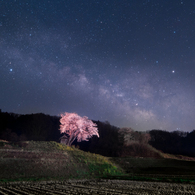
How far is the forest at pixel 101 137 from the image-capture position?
117 feet

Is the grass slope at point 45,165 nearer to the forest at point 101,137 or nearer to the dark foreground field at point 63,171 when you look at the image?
the dark foreground field at point 63,171

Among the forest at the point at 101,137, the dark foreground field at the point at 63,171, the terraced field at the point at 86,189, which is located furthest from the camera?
the forest at the point at 101,137

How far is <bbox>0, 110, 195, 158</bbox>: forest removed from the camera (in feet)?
117

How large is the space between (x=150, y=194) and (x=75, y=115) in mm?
22776

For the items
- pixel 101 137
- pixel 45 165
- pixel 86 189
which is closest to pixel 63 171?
pixel 45 165

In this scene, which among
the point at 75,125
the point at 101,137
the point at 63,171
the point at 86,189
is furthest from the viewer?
the point at 101,137

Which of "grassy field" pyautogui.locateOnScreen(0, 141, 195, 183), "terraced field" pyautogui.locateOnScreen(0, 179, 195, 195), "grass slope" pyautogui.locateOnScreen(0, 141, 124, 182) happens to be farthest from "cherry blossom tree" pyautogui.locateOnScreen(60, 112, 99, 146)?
"terraced field" pyautogui.locateOnScreen(0, 179, 195, 195)


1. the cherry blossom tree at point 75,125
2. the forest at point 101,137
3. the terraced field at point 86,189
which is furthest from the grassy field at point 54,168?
the forest at point 101,137

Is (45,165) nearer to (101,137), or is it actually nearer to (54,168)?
(54,168)

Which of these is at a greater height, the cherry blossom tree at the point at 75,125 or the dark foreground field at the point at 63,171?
the cherry blossom tree at the point at 75,125

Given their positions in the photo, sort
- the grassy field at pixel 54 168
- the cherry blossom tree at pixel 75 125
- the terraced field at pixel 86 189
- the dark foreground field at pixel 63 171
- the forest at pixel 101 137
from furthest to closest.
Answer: the forest at pixel 101 137, the cherry blossom tree at pixel 75 125, the grassy field at pixel 54 168, the dark foreground field at pixel 63 171, the terraced field at pixel 86 189

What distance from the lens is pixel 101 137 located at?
43.2 m

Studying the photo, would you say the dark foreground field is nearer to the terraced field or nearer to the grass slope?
the grass slope

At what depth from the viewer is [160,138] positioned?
51531mm
